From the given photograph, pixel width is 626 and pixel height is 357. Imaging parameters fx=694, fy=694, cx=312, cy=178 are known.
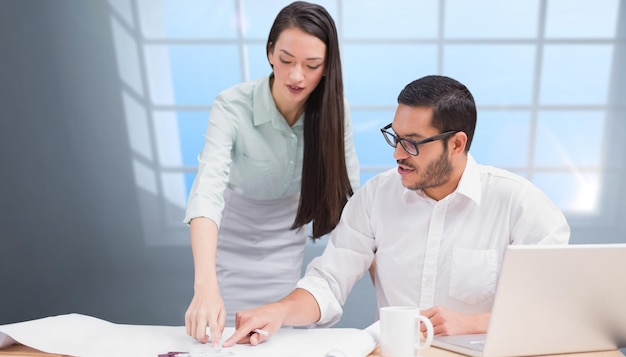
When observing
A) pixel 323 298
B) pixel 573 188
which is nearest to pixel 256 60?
pixel 573 188

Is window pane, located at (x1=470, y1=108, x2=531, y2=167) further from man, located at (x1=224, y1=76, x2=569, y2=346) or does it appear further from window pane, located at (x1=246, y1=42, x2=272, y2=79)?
man, located at (x1=224, y1=76, x2=569, y2=346)

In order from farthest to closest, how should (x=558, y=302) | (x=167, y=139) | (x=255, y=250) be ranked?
1. (x=167, y=139)
2. (x=255, y=250)
3. (x=558, y=302)

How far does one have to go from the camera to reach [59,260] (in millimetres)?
4027

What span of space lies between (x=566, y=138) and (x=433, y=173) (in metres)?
2.96

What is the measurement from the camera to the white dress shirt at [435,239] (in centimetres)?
172

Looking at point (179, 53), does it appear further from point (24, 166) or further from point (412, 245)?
point (412, 245)

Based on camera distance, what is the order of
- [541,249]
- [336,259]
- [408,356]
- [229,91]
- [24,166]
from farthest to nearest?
1. [24,166]
2. [229,91]
3. [336,259]
4. [408,356]
5. [541,249]

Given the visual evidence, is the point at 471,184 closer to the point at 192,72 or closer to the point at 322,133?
the point at 322,133

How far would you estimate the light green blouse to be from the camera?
2.06 meters

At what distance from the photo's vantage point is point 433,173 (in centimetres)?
177

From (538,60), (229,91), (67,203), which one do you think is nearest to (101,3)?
(67,203)

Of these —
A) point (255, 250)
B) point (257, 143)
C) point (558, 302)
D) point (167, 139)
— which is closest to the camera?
point (558, 302)

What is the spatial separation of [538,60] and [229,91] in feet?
9.36

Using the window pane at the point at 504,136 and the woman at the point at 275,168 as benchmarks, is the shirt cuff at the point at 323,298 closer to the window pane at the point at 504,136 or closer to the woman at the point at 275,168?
the woman at the point at 275,168
